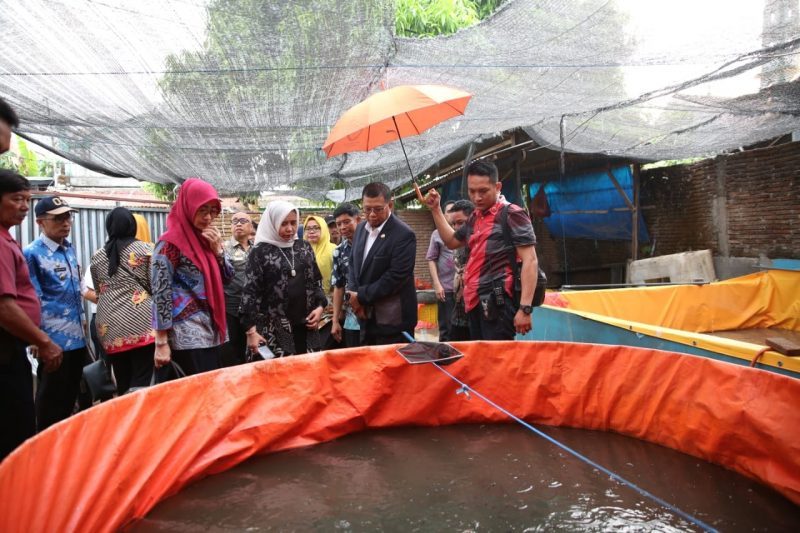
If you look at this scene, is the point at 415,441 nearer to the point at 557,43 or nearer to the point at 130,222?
the point at 130,222

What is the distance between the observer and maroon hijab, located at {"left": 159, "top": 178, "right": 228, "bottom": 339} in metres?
2.46

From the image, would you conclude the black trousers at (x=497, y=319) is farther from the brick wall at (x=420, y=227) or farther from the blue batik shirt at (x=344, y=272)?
the brick wall at (x=420, y=227)

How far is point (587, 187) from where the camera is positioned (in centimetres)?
893

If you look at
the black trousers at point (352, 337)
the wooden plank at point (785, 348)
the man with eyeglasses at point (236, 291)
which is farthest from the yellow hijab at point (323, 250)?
the wooden plank at point (785, 348)

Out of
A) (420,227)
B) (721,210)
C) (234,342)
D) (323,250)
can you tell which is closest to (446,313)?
(323,250)

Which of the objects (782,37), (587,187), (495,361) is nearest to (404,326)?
(495,361)

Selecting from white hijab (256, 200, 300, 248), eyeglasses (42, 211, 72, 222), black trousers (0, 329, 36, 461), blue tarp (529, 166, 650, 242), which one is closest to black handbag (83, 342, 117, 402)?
black trousers (0, 329, 36, 461)

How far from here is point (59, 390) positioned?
9.37 ft

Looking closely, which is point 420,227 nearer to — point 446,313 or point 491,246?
point 446,313

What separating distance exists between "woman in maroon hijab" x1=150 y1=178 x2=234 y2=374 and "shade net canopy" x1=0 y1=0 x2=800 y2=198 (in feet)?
3.80

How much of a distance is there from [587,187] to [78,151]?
7.65 meters

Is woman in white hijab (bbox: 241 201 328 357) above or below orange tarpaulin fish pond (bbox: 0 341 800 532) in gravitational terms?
above

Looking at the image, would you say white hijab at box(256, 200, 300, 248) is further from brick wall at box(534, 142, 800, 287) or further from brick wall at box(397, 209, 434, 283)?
brick wall at box(534, 142, 800, 287)

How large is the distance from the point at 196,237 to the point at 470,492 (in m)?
1.78
